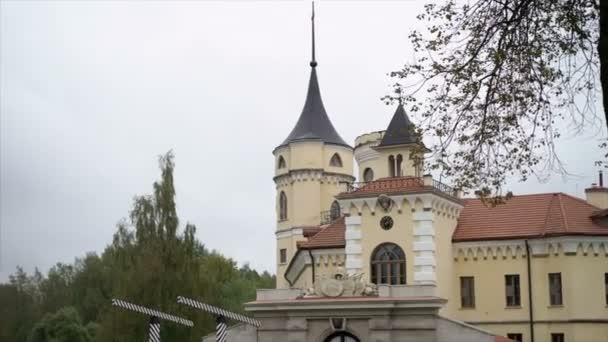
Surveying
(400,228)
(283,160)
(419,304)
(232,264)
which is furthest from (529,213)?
(232,264)

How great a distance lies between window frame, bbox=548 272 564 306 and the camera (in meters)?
35.6

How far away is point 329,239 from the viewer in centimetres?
4019

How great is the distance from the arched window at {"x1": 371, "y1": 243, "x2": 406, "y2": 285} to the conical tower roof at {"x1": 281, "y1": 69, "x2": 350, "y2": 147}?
18.7 meters

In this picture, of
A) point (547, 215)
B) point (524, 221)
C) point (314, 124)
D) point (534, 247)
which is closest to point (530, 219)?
point (524, 221)

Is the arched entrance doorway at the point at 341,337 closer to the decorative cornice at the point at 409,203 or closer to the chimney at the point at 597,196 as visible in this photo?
the decorative cornice at the point at 409,203

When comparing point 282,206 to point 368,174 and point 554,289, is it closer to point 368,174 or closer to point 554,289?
point 368,174

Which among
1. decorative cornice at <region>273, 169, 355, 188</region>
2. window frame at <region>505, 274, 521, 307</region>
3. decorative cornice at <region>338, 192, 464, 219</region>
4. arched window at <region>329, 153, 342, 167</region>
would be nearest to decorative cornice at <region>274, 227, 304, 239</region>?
decorative cornice at <region>273, 169, 355, 188</region>

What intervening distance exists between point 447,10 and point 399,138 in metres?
25.6

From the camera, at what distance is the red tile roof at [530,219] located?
36.1 metres

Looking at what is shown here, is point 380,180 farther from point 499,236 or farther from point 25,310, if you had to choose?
point 25,310

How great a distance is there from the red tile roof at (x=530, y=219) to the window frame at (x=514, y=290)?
1.61m

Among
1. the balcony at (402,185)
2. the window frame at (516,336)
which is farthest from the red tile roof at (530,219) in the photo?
the window frame at (516,336)

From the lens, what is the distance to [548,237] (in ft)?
118

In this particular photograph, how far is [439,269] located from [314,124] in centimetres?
2128
